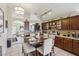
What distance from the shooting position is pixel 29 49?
2.36 meters

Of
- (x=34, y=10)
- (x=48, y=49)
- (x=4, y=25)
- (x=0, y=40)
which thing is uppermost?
(x=34, y=10)

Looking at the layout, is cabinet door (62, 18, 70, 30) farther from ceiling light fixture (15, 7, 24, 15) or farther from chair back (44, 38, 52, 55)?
ceiling light fixture (15, 7, 24, 15)

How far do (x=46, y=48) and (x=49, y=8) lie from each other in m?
0.87

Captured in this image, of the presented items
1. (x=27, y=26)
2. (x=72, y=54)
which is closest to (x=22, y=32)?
(x=27, y=26)

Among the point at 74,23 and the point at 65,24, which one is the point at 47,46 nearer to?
the point at 65,24

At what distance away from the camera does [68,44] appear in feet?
7.50

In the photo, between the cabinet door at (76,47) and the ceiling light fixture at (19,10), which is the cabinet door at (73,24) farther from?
the ceiling light fixture at (19,10)

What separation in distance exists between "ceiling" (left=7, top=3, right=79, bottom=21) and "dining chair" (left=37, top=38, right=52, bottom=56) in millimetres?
492

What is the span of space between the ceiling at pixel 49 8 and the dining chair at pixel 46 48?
1.61 feet

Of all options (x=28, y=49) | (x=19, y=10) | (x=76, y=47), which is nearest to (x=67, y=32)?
(x=76, y=47)

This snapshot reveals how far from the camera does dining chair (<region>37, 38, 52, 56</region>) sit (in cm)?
234

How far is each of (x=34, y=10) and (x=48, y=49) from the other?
2.95 ft

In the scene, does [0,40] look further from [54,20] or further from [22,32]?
[54,20]

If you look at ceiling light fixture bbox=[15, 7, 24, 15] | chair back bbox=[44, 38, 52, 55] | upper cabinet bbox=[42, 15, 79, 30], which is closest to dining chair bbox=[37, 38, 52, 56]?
chair back bbox=[44, 38, 52, 55]
